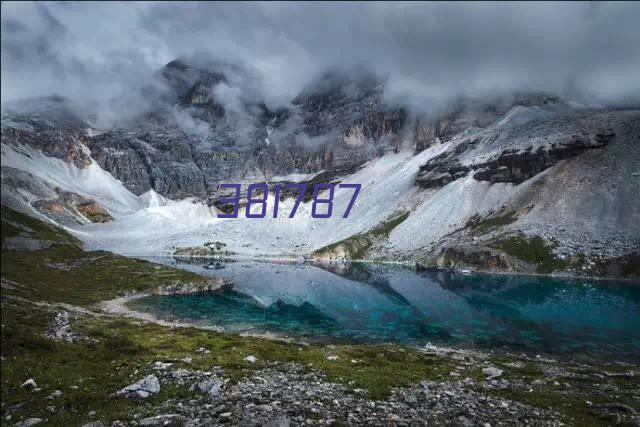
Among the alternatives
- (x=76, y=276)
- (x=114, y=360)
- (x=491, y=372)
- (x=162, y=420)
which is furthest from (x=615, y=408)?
(x=76, y=276)

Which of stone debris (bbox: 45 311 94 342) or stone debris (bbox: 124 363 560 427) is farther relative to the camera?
stone debris (bbox: 45 311 94 342)

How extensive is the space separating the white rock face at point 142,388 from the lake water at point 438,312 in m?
31.6

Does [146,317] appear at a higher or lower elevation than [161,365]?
lower

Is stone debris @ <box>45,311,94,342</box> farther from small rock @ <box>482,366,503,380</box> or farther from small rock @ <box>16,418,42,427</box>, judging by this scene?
small rock @ <box>482,366,503,380</box>

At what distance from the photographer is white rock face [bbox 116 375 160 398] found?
Result: 21.2m

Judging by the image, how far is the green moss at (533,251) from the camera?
145m

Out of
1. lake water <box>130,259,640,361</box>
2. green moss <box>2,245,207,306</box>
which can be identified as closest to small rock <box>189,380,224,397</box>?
lake water <box>130,259,640,361</box>

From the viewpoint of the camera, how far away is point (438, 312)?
7500 centimetres

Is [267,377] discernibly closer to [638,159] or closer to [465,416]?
[465,416]

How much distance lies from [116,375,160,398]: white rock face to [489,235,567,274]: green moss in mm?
147015

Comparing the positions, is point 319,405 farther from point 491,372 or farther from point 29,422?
point 491,372

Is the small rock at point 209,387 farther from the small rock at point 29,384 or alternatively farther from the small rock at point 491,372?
the small rock at point 491,372

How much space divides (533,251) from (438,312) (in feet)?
319

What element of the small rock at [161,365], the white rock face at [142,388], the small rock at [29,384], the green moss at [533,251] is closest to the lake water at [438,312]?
the green moss at [533,251]
